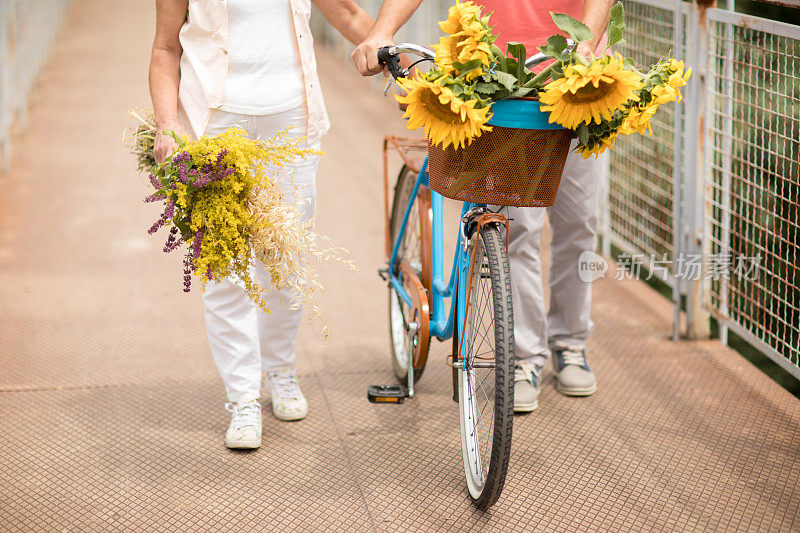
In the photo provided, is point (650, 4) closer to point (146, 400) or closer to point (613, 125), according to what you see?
point (613, 125)

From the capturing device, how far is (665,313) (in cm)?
417

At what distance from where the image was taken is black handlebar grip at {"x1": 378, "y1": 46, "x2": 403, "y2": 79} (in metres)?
2.46

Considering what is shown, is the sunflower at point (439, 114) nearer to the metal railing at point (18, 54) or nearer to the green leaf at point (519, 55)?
the green leaf at point (519, 55)

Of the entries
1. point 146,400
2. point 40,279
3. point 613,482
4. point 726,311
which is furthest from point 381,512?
point 40,279

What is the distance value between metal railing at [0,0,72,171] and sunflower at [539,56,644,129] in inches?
210

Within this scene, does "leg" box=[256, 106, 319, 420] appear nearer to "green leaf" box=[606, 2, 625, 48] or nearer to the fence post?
"green leaf" box=[606, 2, 625, 48]

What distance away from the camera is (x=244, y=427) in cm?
297

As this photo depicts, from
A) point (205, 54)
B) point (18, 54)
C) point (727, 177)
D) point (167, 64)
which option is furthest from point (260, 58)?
point (18, 54)

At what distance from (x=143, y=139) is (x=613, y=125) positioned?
1.45m

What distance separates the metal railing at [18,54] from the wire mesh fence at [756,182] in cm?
500

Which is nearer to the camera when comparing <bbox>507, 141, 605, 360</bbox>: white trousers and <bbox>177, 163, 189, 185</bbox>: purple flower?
<bbox>177, 163, 189, 185</bbox>: purple flower

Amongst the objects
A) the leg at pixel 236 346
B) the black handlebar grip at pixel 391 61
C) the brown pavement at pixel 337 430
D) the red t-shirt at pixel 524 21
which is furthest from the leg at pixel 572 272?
the leg at pixel 236 346

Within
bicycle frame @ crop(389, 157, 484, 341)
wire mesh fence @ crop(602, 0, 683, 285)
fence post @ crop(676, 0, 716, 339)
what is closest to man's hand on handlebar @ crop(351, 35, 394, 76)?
bicycle frame @ crop(389, 157, 484, 341)

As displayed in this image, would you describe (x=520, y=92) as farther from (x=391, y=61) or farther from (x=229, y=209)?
(x=229, y=209)
